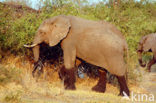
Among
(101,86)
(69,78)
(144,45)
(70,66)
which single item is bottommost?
(144,45)

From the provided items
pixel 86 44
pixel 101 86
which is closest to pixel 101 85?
pixel 101 86

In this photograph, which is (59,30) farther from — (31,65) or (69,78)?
(31,65)

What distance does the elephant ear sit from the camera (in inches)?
308

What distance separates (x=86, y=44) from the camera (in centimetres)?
766

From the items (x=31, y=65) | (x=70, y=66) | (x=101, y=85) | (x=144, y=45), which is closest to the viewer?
(x=70, y=66)

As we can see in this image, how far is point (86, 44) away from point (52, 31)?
1082mm

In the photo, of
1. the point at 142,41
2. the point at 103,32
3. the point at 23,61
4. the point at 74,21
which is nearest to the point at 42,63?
the point at 23,61

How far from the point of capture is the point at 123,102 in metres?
6.70

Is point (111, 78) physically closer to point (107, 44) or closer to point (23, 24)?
point (107, 44)

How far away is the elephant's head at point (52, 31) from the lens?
7855mm

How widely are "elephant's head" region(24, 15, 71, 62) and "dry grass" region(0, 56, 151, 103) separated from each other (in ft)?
2.85

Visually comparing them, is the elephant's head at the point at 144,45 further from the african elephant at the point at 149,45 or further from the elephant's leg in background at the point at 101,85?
the elephant's leg in background at the point at 101,85

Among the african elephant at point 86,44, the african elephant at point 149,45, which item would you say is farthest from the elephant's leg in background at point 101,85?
the african elephant at point 149,45

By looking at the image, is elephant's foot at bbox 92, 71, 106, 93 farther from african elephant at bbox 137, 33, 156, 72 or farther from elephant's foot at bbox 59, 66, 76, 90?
african elephant at bbox 137, 33, 156, 72
